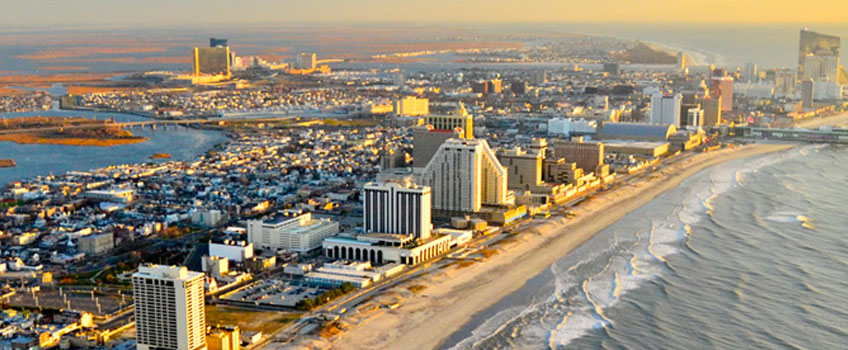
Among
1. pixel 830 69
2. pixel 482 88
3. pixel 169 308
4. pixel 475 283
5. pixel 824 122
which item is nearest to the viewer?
pixel 169 308

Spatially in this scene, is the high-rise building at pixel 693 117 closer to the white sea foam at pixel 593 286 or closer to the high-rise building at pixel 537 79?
the white sea foam at pixel 593 286

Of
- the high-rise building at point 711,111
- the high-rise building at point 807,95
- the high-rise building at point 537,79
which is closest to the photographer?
the high-rise building at point 711,111

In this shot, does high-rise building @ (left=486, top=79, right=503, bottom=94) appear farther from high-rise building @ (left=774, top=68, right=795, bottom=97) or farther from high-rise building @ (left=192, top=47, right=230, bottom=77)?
high-rise building @ (left=192, top=47, right=230, bottom=77)

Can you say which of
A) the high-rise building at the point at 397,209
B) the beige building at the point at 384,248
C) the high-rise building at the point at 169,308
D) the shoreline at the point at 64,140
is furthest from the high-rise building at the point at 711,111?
the high-rise building at the point at 169,308

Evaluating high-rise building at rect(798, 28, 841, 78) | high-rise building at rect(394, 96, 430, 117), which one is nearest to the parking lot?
high-rise building at rect(394, 96, 430, 117)

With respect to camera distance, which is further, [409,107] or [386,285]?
[409,107]

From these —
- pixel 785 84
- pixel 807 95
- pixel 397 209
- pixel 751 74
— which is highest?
pixel 751 74

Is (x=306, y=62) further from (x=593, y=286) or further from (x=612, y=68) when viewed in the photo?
(x=593, y=286)

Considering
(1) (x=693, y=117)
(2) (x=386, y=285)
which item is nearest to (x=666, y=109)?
(1) (x=693, y=117)
